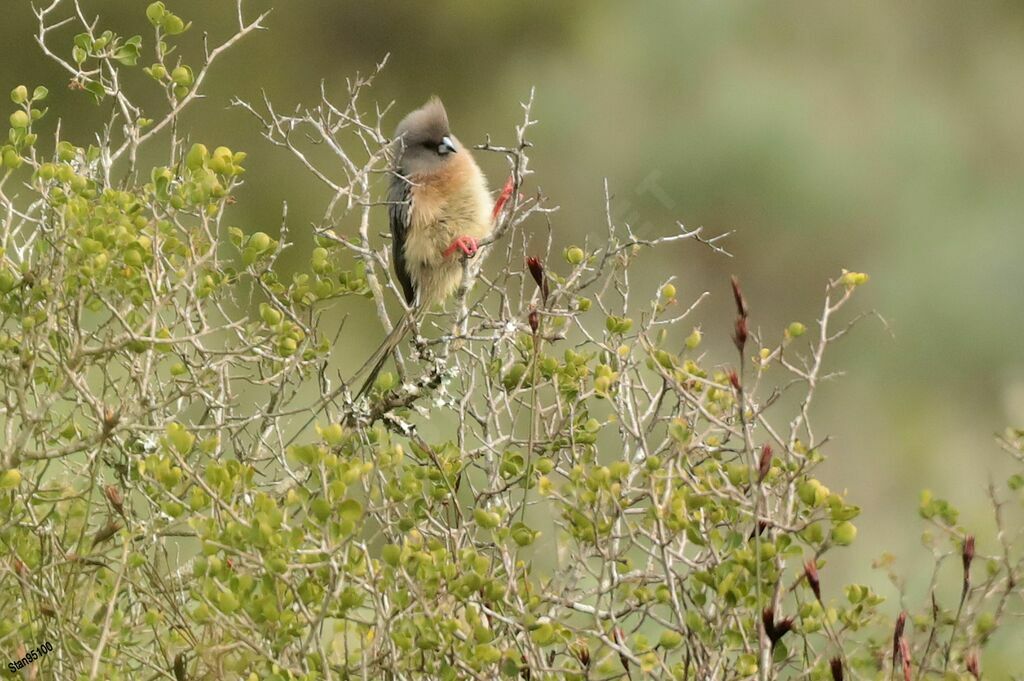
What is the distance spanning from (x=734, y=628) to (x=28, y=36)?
9432mm

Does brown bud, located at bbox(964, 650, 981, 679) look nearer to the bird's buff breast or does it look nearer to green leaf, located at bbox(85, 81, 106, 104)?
green leaf, located at bbox(85, 81, 106, 104)

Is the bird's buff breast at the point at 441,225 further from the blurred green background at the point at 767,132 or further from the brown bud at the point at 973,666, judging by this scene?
the blurred green background at the point at 767,132

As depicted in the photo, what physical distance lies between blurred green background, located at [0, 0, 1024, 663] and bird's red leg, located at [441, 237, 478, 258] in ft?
18.6

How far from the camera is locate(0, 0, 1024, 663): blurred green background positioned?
1002cm

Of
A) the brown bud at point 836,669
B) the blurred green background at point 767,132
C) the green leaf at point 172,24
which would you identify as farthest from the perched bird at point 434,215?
the blurred green background at point 767,132

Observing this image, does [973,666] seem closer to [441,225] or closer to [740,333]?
[740,333]

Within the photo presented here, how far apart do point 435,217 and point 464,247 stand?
27 cm

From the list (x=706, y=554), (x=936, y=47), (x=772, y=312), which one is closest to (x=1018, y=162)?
(x=936, y=47)

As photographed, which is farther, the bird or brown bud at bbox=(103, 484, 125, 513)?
the bird

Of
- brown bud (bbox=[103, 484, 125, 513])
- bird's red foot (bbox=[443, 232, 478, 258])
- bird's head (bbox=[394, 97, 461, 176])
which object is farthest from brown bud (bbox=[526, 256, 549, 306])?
bird's head (bbox=[394, 97, 461, 176])

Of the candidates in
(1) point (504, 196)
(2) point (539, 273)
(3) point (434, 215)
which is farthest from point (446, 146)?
(2) point (539, 273)

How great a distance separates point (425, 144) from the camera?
402cm

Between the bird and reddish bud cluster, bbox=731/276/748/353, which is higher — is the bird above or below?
above

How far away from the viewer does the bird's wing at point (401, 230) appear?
3852 millimetres
